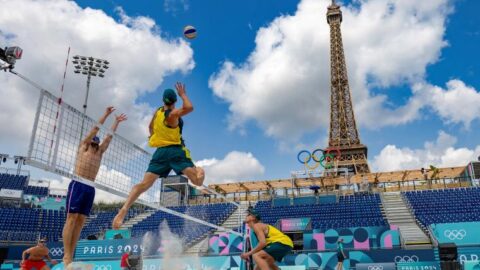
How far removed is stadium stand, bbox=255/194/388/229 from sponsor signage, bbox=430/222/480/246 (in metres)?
5.04

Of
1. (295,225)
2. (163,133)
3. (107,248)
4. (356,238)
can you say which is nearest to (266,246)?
(163,133)

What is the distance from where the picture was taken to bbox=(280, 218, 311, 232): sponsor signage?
19508 millimetres

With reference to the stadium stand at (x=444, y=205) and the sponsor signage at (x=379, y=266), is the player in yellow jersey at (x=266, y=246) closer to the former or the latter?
the sponsor signage at (x=379, y=266)

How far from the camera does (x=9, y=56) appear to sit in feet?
22.2

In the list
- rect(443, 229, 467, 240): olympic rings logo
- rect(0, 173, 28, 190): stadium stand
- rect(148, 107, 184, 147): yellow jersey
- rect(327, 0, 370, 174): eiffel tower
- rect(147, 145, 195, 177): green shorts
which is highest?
rect(327, 0, 370, 174): eiffel tower

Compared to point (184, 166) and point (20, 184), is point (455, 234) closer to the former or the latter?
point (184, 166)

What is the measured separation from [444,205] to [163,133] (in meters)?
22.0

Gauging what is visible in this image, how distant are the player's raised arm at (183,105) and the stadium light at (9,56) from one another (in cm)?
379

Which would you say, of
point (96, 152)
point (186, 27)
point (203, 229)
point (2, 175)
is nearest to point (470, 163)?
point (203, 229)

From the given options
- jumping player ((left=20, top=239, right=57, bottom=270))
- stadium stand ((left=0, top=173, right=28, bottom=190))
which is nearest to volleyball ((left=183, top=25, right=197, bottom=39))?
jumping player ((left=20, top=239, right=57, bottom=270))

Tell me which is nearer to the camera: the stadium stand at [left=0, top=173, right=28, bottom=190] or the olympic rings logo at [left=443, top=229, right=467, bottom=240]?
the olympic rings logo at [left=443, top=229, right=467, bottom=240]

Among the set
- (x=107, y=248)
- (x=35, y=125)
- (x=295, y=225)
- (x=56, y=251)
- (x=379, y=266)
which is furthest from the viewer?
(x=295, y=225)

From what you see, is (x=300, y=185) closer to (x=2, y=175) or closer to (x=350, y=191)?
(x=350, y=191)

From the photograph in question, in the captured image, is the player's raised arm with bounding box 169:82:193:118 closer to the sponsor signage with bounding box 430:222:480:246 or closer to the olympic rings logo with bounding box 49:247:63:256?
the sponsor signage with bounding box 430:222:480:246
